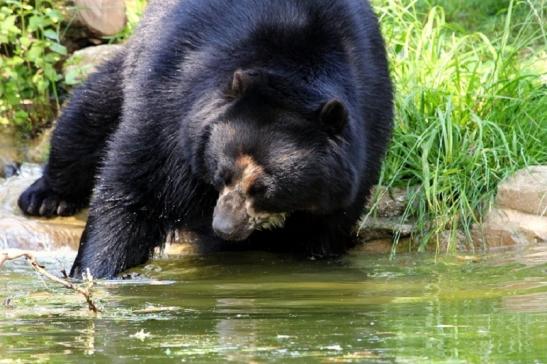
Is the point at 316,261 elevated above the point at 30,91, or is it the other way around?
the point at 30,91

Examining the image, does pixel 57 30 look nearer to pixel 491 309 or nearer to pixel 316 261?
pixel 316 261

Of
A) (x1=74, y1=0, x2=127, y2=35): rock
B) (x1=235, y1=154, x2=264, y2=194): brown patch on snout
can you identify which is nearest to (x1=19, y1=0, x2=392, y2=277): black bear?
(x1=235, y1=154, x2=264, y2=194): brown patch on snout

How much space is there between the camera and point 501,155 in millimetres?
7480

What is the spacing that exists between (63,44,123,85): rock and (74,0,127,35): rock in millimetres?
285

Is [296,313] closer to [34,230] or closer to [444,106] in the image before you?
[34,230]

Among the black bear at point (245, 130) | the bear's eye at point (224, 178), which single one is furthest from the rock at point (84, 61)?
the bear's eye at point (224, 178)

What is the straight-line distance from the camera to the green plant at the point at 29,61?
9.32 meters

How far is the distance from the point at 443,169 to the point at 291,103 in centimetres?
207

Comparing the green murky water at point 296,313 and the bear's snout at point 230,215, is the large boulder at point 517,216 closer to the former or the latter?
the green murky water at point 296,313

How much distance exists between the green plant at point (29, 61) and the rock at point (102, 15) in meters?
0.27

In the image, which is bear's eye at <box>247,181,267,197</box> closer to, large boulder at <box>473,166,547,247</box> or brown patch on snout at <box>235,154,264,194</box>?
brown patch on snout at <box>235,154,264,194</box>

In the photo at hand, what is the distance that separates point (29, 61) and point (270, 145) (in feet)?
15.6

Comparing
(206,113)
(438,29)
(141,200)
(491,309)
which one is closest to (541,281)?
(491,309)

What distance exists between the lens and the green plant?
30.6 ft
